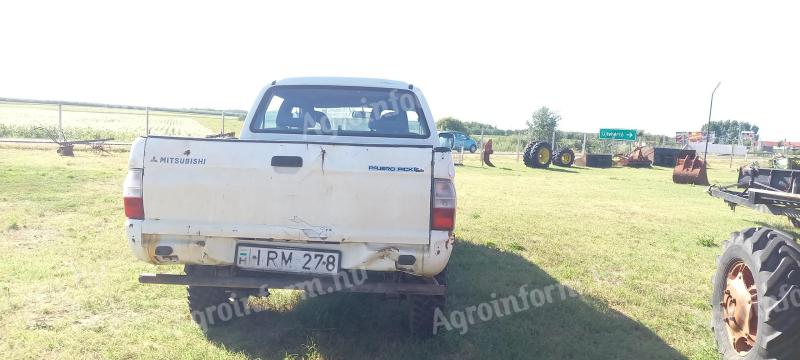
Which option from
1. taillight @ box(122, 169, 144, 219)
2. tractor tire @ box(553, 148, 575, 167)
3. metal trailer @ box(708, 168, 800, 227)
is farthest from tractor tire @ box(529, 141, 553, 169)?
taillight @ box(122, 169, 144, 219)

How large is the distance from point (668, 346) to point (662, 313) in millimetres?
660

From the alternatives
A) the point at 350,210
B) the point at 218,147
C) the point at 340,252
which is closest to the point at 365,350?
the point at 340,252

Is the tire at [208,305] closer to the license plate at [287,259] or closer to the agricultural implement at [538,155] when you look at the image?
the license plate at [287,259]

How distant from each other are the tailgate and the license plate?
0.11 meters

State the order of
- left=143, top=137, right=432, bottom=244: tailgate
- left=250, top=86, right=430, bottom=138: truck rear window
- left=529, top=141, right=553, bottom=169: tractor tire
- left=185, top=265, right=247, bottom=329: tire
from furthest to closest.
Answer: left=529, top=141, right=553, bottom=169: tractor tire
left=250, top=86, right=430, bottom=138: truck rear window
left=185, top=265, right=247, bottom=329: tire
left=143, top=137, right=432, bottom=244: tailgate

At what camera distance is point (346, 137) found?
3.97 m

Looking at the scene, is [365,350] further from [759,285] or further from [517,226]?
[517,226]

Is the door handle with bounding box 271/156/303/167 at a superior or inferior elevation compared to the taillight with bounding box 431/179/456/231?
superior

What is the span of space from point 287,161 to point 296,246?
507mm

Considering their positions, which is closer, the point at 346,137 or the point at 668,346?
the point at 668,346

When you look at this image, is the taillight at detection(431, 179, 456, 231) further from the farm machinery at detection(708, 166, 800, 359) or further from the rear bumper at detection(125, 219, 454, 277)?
the farm machinery at detection(708, 166, 800, 359)

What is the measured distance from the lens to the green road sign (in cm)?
3178

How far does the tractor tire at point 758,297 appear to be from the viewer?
257 cm

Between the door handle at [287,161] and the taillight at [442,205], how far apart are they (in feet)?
2.55
